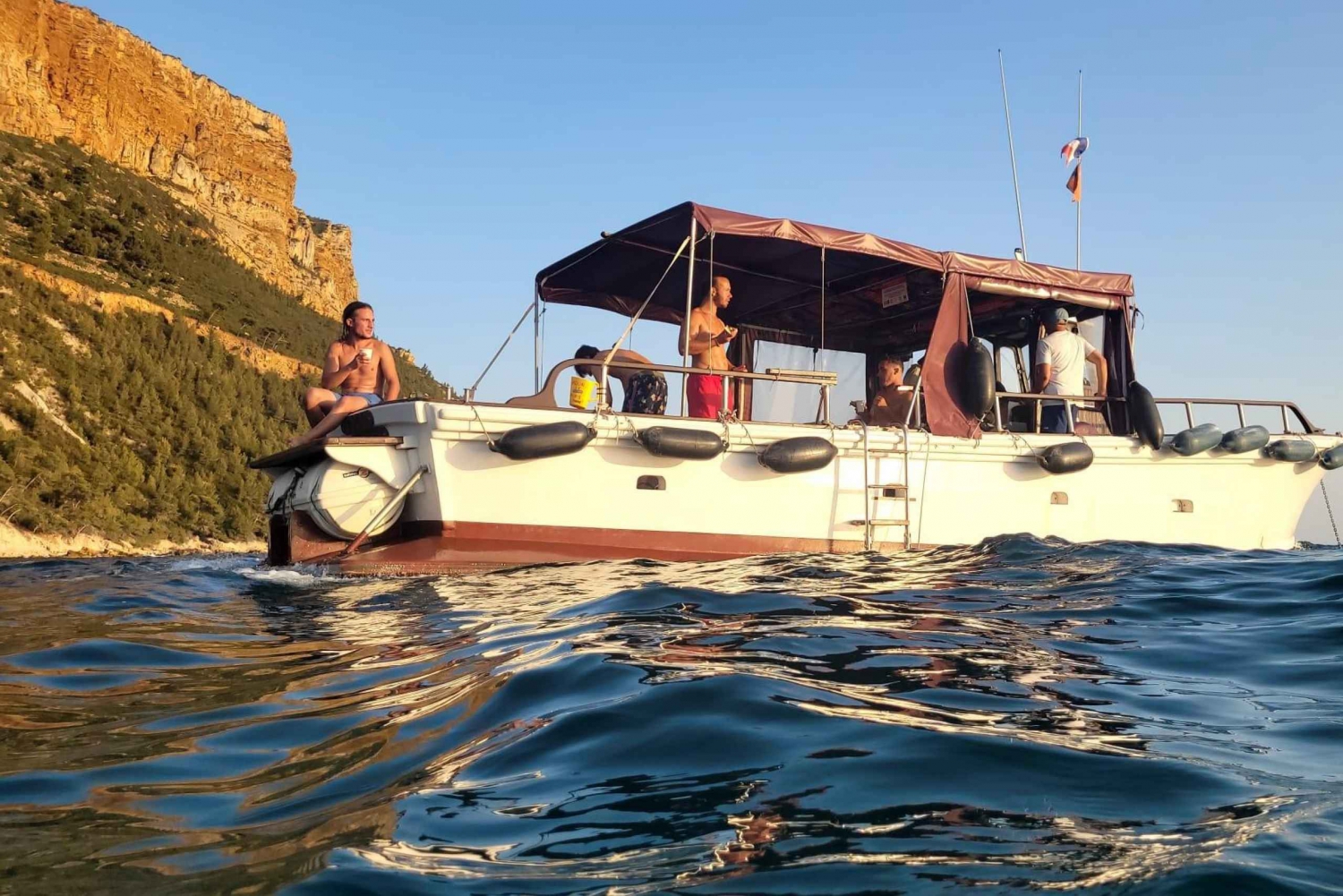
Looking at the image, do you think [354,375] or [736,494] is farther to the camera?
[354,375]

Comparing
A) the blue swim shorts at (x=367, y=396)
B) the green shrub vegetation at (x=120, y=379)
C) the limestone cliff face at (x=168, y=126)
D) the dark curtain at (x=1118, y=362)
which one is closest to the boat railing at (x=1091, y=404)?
the dark curtain at (x=1118, y=362)

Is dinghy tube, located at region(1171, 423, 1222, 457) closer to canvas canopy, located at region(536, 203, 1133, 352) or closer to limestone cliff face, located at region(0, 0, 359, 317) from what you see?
canvas canopy, located at region(536, 203, 1133, 352)

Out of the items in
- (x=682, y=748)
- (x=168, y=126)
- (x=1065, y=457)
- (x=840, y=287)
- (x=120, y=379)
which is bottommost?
(x=682, y=748)

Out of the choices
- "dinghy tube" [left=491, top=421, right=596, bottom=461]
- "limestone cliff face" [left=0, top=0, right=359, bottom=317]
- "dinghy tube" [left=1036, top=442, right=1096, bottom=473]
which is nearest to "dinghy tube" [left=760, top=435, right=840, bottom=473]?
"dinghy tube" [left=491, top=421, right=596, bottom=461]

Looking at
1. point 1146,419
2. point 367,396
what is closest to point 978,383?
point 1146,419

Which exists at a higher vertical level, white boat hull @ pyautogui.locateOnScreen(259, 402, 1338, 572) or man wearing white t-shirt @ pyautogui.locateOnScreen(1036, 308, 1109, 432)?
man wearing white t-shirt @ pyautogui.locateOnScreen(1036, 308, 1109, 432)

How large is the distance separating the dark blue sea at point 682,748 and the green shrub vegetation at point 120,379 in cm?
1699

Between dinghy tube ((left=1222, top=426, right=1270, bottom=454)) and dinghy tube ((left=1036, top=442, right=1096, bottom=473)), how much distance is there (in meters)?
1.75

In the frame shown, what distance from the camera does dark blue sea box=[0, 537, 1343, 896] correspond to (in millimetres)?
1732

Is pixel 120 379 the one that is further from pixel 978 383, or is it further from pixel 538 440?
pixel 978 383

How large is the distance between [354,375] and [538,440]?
2194 millimetres

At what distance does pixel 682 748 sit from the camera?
241 centimetres

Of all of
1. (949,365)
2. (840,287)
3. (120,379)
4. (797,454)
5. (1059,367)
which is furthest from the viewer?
(120,379)

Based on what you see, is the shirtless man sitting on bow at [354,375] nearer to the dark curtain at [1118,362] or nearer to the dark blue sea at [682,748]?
the dark blue sea at [682,748]
